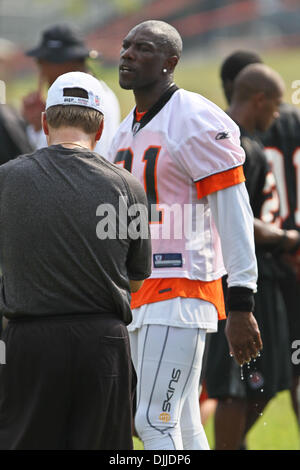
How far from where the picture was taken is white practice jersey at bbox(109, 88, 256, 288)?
3816mm

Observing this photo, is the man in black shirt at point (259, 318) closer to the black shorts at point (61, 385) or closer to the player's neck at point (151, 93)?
the player's neck at point (151, 93)

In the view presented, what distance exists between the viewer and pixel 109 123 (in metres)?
5.57

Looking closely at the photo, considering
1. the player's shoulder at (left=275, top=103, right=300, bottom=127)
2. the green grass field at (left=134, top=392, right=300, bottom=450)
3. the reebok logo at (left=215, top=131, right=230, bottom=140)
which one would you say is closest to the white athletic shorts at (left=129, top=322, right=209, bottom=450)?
the reebok logo at (left=215, top=131, right=230, bottom=140)

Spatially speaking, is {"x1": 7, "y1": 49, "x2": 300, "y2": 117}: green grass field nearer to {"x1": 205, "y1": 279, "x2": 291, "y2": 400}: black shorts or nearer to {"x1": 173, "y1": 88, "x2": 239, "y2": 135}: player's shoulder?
{"x1": 205, "y1": 279, "x2": 291, "y2": 400}: black shorts

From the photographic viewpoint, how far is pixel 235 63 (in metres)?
6.06

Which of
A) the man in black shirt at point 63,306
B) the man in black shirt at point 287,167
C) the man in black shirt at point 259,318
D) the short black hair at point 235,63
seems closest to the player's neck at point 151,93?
the man in black shirt at point 63,306

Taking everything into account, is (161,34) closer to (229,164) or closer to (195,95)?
(195,95)

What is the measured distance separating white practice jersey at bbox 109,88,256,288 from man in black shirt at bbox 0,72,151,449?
2.26 feet

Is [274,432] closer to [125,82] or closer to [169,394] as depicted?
[169,394]

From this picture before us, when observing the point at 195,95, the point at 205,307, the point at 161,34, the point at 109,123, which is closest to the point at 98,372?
the point at 205,307

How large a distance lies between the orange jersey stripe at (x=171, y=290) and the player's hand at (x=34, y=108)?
10.8 ft

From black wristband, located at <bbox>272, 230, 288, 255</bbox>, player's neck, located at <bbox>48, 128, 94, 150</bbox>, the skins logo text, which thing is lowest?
the skins logo text

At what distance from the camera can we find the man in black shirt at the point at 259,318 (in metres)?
5.34

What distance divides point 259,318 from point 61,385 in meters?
2.62
